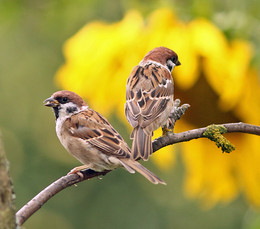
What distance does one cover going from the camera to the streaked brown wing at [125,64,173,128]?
3.39 m

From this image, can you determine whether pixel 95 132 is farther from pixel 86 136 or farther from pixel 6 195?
pixel 6 195

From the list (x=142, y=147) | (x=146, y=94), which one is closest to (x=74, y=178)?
(x=142, y=147)

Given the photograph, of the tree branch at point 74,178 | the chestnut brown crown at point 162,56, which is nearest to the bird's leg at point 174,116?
the tree branch at point 74,178

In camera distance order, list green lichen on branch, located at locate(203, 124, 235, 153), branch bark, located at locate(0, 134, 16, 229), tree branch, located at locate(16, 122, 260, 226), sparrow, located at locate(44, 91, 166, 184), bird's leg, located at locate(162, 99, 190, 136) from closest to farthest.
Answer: branch bark, located at locate(0, 134, 16, 229), tree branch, located at locate(16, 122, 260, 226), green lichen on branch, located at locate(203, 124, 235, 153), bird's leg, located at locate(162, 99, 190, 136), sparrow, located at locate(44, 91, 166, 184)

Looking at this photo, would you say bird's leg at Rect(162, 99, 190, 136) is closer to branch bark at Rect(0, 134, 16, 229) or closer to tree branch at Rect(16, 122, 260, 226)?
tree branch at Rect(16, 122, 260, 226)

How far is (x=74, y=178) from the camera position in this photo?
7.68 ft

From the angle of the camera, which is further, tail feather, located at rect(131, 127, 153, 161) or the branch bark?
tail feather, located at rect(131, 127, 153, 161)

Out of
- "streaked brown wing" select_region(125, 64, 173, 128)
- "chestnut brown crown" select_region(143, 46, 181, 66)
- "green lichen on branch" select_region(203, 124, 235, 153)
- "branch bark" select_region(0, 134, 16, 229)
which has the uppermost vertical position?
"chestnut brown crown" select_region(143, 46, 181, 66)

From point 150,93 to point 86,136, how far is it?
1.49ft

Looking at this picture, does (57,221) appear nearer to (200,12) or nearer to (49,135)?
(49,135)

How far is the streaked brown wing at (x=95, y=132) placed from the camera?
130 inches

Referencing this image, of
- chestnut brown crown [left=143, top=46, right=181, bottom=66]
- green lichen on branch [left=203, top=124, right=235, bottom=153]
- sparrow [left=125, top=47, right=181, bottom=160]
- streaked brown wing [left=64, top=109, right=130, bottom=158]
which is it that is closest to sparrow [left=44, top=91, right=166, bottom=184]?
streaked brown wing [left=64, top=109, right=130, bottom=158]

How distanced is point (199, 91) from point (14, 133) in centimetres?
333

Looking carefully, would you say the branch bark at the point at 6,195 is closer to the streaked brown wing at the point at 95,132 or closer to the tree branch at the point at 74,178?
the tree branch at the point at 74,178
